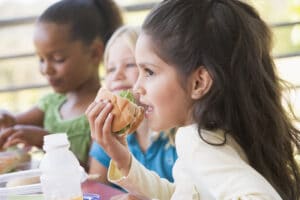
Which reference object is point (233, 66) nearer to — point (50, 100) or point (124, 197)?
point (124, 197)

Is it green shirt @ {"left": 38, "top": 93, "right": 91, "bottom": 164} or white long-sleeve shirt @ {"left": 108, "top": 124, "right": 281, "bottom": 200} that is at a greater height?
white long-sleeve shirt @ {"left": 108, "top": 124, "right": 281, "bottom": 200}

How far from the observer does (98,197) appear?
124cm

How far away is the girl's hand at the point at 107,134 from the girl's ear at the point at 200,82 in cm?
20

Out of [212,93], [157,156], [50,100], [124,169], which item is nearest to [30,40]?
[50,100]

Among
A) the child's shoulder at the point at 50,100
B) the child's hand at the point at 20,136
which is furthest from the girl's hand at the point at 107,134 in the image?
the child's shoulder at the point at 50,100

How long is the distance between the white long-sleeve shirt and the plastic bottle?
0.81 feet

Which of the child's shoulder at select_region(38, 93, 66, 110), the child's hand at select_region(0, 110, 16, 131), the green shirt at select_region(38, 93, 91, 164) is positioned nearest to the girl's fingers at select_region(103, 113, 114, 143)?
the green shirt at select_region(38, 93, 91, 164)

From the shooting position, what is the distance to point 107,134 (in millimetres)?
1312

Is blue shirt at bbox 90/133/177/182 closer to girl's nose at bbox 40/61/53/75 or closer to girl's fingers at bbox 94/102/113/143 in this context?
girl's nose at bbox 40/61/53/75

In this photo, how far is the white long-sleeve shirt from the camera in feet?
3.35

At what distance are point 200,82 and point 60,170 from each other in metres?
0.39

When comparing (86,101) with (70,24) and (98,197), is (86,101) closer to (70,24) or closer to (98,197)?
(70,24)

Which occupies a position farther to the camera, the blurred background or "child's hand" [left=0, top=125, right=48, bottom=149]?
the blurred background

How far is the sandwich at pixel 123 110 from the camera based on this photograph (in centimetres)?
125
